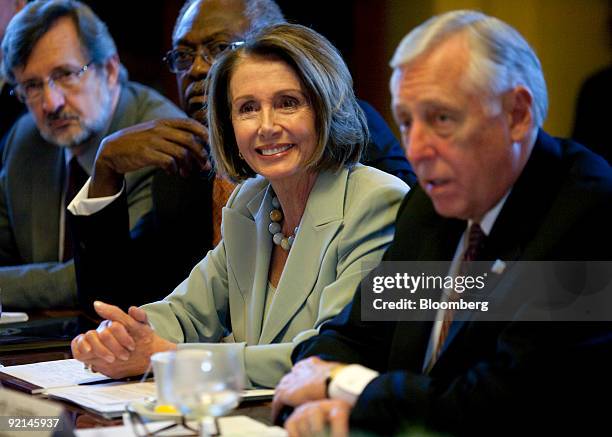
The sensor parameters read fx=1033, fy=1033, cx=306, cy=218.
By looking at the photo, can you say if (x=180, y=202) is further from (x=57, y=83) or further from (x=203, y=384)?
(x=203, y=384)

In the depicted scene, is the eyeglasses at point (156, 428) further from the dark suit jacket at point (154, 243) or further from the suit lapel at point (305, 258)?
the dark suit jacket at point (154, 243)

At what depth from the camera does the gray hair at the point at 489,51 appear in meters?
1.80

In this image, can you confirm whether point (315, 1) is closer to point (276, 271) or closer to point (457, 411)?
point (276, 271)

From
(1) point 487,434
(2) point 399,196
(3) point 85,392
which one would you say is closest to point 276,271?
(2) point 399,196

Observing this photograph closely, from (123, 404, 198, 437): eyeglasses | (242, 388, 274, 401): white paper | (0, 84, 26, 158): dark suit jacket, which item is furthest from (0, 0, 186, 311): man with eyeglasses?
(123, 404, 198, 437): eyeglasses

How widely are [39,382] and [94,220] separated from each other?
46.6 inches

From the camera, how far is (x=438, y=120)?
72.4 inches

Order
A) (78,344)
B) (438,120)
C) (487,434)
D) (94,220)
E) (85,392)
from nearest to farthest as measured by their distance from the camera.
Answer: (487,434)
(438,120)
(85,392)
(78,344)
(94,220)

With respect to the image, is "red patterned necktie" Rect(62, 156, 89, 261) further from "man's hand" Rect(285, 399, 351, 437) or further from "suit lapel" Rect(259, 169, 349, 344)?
"man's hand" Rect(285, 399, 351, 437)

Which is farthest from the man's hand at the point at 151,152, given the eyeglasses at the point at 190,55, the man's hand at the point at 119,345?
the man's hand at the point at 119,345

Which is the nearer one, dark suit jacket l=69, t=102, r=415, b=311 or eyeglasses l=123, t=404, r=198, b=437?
eyeglasses l=123, t=404, r=198, b=437

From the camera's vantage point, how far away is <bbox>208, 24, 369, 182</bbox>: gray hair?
2623mm

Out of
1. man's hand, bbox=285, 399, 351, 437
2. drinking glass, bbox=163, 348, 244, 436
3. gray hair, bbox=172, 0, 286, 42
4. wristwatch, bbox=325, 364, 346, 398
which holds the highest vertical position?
gray hair, bbox=172, 0, 286, 42

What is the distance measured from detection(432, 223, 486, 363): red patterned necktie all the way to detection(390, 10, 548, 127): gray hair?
0.24 meters
